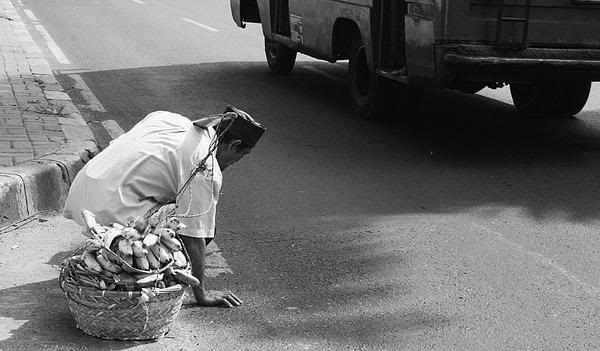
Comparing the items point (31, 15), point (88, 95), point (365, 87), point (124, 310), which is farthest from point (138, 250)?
point (31, 15)

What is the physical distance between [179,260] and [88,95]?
23.6 ft

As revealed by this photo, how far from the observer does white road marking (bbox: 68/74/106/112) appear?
1087 cm

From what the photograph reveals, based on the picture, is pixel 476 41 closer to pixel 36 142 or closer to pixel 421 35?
pixel 421 35

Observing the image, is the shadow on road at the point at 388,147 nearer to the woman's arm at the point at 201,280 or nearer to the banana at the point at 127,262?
the woman's arm at the point at 201,280

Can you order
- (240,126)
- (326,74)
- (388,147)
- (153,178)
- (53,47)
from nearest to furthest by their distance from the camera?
(240,126)
(153,178)
(388,147)
(326,74)
(53,47)

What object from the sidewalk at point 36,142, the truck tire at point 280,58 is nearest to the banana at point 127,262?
the sidewalk at point 36,142

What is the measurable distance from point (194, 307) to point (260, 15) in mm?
8027

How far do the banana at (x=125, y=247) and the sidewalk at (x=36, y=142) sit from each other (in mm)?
1962

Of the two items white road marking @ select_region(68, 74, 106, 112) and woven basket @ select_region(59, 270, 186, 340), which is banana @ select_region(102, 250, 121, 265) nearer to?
woven basket @ select_region(59, 270, 186, 340)

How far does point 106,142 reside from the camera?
9.00 meters

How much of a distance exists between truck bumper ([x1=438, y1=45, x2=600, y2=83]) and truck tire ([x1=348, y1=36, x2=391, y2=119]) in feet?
5.05

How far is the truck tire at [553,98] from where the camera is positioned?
10.4m

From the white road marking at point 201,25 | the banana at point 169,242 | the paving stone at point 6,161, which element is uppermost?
the banana at point 169,242

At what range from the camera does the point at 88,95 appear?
11586 millimetres
